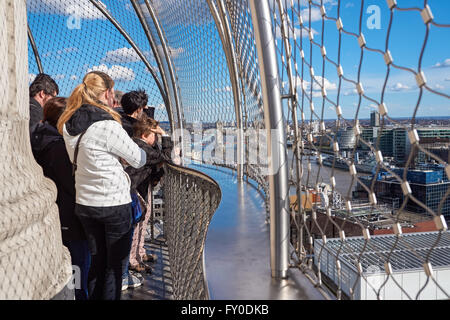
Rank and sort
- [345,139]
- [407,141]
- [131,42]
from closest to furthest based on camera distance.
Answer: [407,141] < [345,139] < [131,42]

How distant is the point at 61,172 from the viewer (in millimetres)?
2084

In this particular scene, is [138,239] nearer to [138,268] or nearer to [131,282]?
[138,268]

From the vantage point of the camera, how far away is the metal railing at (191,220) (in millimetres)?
1694

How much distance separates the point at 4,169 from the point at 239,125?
2.53 meters

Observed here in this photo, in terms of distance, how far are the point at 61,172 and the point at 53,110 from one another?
1.51 feet

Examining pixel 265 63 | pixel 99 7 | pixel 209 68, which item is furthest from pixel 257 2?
pixel 99 7

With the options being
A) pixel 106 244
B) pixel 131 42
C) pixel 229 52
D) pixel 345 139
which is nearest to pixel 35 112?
pixel 106 244

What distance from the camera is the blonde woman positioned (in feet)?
6.19

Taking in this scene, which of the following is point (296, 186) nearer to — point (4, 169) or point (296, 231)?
point (296, 231)

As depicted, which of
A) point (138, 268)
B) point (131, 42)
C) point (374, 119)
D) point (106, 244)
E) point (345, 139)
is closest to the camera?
point (374, 119)

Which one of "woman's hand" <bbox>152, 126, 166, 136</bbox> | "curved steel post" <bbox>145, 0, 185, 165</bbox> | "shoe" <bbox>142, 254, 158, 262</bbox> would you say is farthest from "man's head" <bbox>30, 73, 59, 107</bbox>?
"curved steel post" <bbox>145, 0, 185, 165</bbox>

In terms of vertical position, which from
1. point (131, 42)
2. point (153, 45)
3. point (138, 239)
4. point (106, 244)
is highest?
point (131, 42)

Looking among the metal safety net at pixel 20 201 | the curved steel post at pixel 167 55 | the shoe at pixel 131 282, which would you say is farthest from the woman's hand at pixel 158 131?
the curved steel post at pixel 167 55
